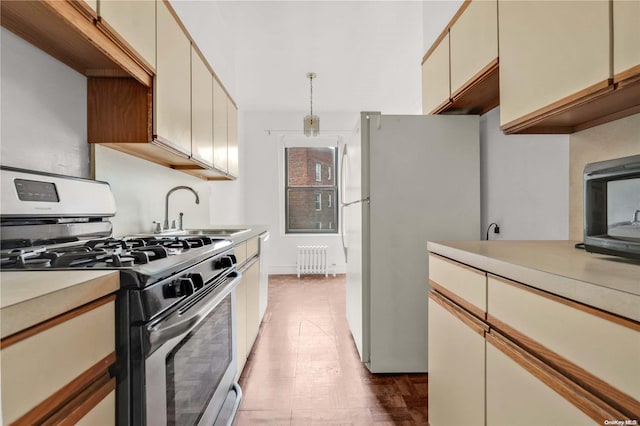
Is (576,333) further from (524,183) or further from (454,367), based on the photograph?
(524,183)

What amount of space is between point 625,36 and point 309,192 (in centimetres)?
501

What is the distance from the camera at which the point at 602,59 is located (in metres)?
0.90

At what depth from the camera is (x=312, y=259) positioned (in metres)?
5.43

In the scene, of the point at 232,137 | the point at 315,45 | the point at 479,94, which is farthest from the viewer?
the point at 315,45

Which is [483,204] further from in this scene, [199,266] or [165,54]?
[165,54]

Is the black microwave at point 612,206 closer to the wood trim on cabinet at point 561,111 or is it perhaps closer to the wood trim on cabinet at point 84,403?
the wood trim on cabinet at point 561,111

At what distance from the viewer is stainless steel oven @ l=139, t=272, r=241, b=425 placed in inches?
33.2

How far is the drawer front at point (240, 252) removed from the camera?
1.83 meters

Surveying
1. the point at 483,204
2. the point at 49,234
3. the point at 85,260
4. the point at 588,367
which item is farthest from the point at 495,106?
the point at 49,234

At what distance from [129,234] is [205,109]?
3.10 ft

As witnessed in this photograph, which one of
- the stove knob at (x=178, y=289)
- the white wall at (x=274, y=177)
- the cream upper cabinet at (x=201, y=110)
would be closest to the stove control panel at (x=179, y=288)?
the stove knob at (x=178, y=289)

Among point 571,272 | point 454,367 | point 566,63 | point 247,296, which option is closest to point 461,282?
point 454,367

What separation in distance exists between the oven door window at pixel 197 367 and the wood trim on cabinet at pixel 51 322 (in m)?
0.33

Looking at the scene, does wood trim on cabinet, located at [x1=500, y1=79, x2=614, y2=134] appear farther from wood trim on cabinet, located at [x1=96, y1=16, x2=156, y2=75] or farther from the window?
the window
